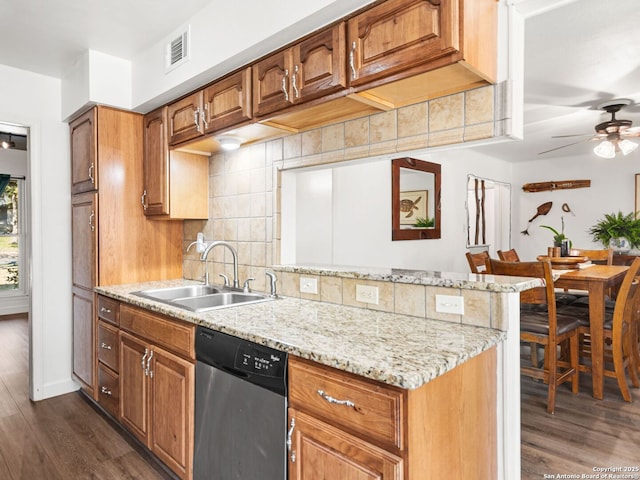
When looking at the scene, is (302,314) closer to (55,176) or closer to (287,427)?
(287,427)

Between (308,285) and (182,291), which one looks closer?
(308,285)

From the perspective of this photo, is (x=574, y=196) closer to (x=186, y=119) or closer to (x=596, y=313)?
(x=596, y=313)

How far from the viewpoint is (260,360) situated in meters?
1.50

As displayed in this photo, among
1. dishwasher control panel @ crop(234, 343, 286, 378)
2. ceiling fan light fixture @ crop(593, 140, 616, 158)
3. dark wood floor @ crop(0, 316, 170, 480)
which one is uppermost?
ceiling fan light fixture @ crop(593, 140, 616, 158)

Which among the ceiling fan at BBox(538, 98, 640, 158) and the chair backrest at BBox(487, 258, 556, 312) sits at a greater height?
the ceiling fan at BBox(538, 98, 640, 158)

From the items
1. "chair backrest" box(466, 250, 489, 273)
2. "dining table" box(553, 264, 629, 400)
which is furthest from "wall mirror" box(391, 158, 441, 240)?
"dining table" box(553, 264, 629, 400)

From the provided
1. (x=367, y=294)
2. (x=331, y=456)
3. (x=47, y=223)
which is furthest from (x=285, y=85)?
(x=47, y=223)

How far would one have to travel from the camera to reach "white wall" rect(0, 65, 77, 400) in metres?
2.99

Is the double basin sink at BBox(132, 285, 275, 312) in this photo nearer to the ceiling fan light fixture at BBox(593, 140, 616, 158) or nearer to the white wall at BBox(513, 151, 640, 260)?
the ceiling fan light fixture at BBox(593, 140, 616, 158)

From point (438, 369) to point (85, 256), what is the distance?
8.75 feet

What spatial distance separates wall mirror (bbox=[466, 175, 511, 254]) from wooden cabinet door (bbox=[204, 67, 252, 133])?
12.6ft

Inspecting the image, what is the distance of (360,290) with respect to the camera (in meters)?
1.99

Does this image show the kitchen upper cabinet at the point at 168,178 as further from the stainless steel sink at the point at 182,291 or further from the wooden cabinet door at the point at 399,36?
the wooden cabinet door at the point at 399,36

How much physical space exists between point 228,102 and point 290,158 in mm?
443
